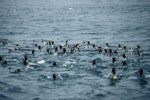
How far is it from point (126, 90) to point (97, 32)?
37317 mm

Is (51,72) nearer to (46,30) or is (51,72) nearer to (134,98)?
(134,98)

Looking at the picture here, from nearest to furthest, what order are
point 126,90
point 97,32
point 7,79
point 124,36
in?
point 126,90, point 7,79, point 124,36, point 97,32

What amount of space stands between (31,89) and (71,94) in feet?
15.6

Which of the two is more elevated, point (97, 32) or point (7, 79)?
point (97, 32)

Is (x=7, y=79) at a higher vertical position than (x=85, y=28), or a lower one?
lower

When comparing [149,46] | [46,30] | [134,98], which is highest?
[46,30]

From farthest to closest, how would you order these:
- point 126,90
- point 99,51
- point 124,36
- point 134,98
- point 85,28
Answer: point 85,28 < point 124,36 < point 99,51 < point 126,90 < point 134,98

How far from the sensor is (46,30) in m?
68.2

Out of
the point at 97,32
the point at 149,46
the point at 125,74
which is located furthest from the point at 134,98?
the point at 97,32

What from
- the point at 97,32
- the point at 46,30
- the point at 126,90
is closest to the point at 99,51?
the point at 126,90

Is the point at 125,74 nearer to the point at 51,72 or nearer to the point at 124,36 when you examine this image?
the point at 51,72

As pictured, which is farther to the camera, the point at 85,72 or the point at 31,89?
the point at 85,72

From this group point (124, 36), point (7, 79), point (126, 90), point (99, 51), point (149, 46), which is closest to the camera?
point (126, 90)

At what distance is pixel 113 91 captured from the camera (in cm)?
2781
